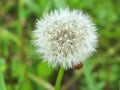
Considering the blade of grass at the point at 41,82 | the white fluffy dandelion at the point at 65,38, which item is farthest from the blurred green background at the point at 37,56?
the white fluffy dandelion at the point at 65,38

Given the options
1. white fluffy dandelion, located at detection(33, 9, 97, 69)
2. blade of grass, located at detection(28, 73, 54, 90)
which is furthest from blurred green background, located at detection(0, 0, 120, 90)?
white fluffy dandelion, located at detection(33, 9, 97, 69)

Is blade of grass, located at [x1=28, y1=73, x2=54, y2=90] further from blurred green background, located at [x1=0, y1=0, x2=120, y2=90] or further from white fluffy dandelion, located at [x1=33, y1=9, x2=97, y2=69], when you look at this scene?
white fluffy dandelion, located at [x1=33, y1=9, x2=97, y2=69]

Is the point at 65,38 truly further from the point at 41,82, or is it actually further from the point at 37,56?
the point at 37,56

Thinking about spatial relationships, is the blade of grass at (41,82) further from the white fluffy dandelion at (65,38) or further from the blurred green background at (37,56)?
the white fluffy dandelion at (65,38)

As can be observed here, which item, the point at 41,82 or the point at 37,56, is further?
the point at 37,56

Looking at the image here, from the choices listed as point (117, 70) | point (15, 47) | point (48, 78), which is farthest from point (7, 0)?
point (117, 70)

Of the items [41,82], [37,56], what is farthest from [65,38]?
[37,56]

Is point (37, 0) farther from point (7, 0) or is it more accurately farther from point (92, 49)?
point (92, 49)
